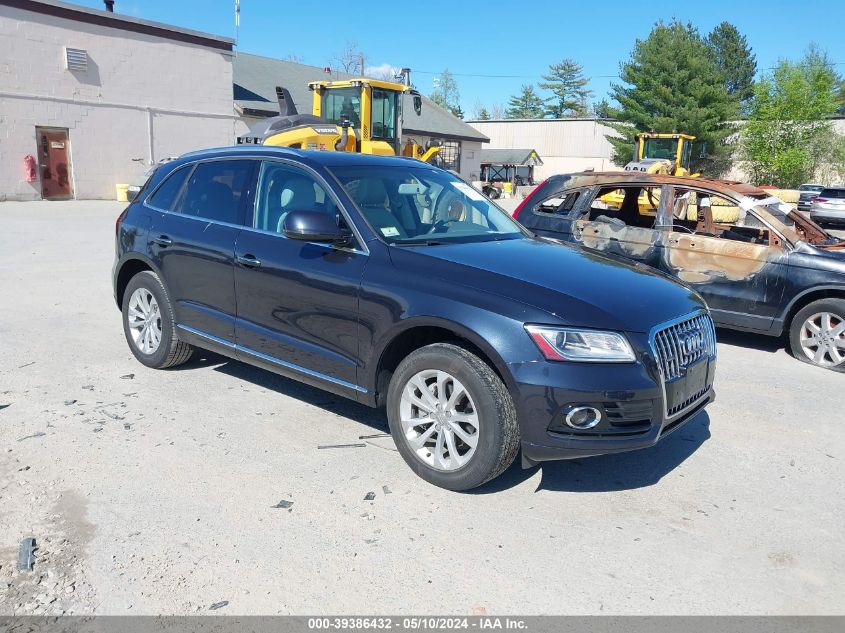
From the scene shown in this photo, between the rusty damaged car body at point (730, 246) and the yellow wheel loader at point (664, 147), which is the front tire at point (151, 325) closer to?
the rusty damaged car body at point (730, 246)

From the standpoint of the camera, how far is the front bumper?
3432mm

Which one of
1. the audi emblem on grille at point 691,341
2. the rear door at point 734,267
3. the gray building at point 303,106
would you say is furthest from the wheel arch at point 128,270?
the gray building at point 303,106

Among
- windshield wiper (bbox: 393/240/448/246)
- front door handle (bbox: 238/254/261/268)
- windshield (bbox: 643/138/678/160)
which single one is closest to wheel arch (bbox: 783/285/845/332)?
windshield wiper (bbox: 393/240/448/246)

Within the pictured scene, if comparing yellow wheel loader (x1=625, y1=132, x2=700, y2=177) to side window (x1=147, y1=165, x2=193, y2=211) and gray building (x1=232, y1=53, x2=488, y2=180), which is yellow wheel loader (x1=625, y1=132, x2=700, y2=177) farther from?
side window (x1=147, y1=165, x2=193, y2=211)

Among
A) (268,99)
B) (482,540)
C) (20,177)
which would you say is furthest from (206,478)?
(268,99)

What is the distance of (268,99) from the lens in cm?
3362

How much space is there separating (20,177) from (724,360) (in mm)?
25079

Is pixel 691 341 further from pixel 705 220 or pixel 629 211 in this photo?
pixel 629 211

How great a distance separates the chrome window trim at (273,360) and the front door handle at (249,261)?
1.89 ft

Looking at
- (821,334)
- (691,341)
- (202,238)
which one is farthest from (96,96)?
(691,341)

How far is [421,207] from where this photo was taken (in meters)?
4.76

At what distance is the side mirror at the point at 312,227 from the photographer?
13.4ft

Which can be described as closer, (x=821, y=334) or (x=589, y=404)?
(x=589, y=404)

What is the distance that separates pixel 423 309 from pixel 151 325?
2.94 m
